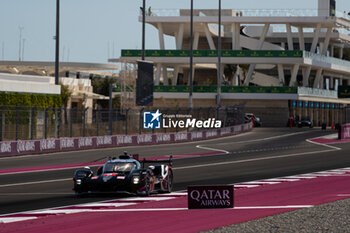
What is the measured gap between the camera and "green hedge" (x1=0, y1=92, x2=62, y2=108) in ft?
171

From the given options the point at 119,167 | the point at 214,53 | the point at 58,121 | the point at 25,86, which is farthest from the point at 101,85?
the point at 119,167

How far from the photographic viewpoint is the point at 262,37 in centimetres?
9231

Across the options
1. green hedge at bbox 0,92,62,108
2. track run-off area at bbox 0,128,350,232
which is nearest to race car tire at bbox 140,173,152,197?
track run-off area at bbox 0,128,350,232

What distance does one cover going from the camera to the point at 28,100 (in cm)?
5466

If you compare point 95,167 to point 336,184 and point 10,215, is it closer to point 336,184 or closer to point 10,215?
point 336,184

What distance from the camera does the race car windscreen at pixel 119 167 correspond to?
1873 centimetres

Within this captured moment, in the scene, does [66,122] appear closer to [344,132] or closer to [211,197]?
[344,132]

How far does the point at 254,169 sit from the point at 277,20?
6241 centimetres

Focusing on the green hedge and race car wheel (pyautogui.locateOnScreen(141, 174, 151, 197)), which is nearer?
race car wheel (pyautogui.locateOnScreen(141, 174, 151, 197))

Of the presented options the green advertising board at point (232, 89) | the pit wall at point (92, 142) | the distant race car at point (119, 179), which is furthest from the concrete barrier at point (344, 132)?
the distant race car at point (119, 179)

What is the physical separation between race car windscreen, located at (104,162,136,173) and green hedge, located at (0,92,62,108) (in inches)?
1349

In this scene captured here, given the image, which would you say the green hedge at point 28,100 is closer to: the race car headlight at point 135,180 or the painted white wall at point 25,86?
the painted white wall at point 25,86

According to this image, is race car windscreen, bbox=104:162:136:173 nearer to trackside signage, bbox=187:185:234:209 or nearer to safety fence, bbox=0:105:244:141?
trackside signage, bbox=187:185:234:209

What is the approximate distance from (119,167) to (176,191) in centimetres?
243
